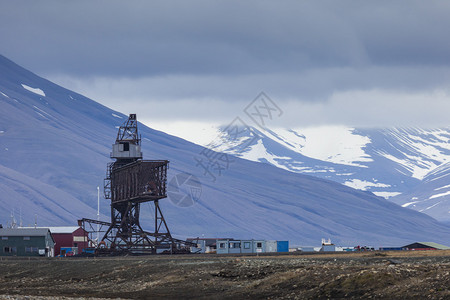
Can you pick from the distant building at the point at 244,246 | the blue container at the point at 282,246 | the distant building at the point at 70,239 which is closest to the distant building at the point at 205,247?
the distant building at the point at 244,246

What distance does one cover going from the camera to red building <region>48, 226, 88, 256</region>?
146 m

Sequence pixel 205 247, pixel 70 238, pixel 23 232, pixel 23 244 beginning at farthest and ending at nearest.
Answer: pixel 70 238, pixel 205 247, pixel 23 232, pixel 23 244

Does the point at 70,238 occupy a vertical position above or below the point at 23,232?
above

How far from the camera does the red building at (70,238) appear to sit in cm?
14601

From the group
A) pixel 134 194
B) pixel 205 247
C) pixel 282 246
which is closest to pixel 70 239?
pixel 205 247

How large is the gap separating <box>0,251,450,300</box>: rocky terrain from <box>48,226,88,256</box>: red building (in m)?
64.3

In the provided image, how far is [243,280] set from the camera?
2189 inches

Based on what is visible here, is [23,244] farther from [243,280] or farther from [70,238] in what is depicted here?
[243,280]

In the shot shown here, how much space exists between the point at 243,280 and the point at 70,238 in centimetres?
9711

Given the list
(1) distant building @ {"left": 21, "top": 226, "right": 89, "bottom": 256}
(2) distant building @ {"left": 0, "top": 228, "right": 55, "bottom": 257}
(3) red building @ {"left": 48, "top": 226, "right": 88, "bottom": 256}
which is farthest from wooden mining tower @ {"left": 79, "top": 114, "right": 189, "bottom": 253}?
(3) red building @ {"left": 48, "top": 226, "right": 88, "bottom": 256}

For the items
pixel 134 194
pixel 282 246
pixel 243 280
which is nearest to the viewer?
pixel 243 280

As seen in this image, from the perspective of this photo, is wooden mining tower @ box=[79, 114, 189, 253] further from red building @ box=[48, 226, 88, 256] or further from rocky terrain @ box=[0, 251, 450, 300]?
rocky terrain @ box=[0, 251, 450, 300]

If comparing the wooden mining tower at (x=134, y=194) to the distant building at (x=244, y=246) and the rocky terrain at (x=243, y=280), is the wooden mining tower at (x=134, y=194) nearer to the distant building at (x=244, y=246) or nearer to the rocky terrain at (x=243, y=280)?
the distant building at (x=244, y=246)

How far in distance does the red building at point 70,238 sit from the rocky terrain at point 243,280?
6427 cm
